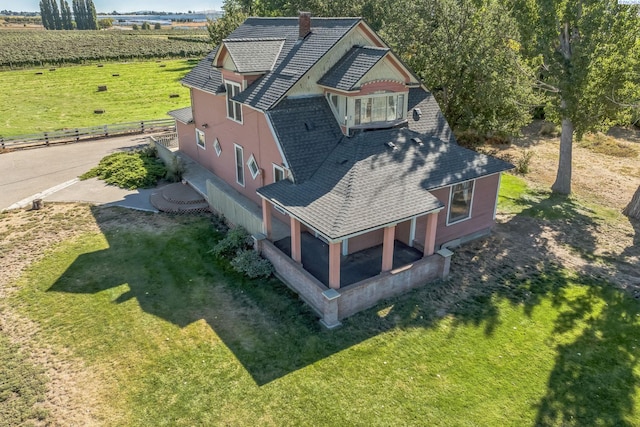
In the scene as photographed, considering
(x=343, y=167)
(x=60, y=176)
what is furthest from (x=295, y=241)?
(x=60, y=176)

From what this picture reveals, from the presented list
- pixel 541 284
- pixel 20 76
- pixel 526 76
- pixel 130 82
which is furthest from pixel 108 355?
pixel 20 76

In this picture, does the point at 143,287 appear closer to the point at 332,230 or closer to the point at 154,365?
the point at 154,365

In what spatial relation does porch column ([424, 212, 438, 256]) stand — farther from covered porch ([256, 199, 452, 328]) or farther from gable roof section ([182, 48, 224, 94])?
gable roof section ([182, 48, 224, 94])

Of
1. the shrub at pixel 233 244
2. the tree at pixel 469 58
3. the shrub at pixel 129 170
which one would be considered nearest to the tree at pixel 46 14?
the shrub at pixel 129 170

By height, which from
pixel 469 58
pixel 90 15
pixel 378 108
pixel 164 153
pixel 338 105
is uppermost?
pixel 90 15

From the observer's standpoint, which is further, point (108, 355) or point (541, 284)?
point (541, 284)

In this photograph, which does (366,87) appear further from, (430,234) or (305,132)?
(430,234)
